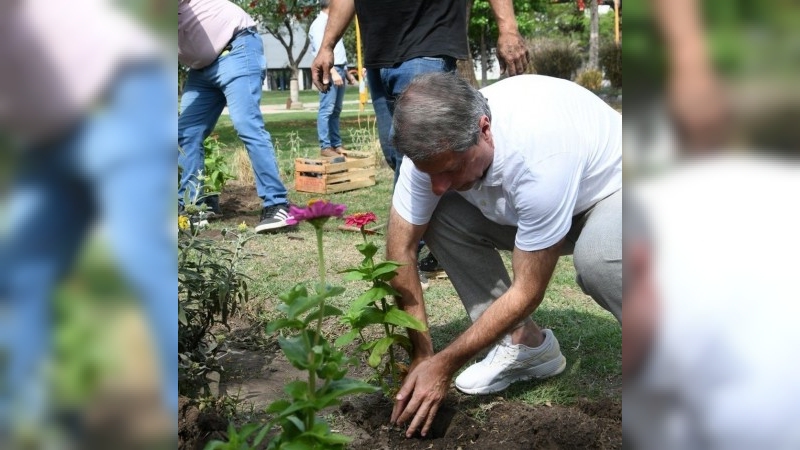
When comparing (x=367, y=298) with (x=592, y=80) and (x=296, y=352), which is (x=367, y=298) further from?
(x=592, y=80)

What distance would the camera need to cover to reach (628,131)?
94 centimetres

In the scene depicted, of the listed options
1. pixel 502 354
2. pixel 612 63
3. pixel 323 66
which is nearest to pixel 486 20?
pixel 612 63

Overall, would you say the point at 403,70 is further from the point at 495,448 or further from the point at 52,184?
the point at 52,184

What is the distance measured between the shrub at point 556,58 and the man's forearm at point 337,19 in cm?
1866

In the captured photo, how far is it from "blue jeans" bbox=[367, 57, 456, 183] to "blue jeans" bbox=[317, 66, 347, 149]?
4.29 m

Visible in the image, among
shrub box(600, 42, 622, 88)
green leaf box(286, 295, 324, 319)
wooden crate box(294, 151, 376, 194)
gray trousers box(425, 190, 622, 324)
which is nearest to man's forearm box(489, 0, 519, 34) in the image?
gray trousers box(425, 190, 622, 324)

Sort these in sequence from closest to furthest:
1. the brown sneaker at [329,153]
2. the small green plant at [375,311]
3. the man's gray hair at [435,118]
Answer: the man's gray hair at [435,118], the small green plant at [375,311], the brown sneaker at [329,153]

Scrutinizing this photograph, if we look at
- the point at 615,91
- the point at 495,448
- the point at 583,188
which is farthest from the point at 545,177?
the point at 615,91

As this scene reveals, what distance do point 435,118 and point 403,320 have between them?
2.07 ft

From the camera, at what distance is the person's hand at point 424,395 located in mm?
2539

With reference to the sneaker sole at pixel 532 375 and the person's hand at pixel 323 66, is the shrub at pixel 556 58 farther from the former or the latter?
the sneaker sole at pixel 532 375

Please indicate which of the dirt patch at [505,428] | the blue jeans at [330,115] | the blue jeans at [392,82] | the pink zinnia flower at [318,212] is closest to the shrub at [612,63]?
the blue jeans at [330,115]

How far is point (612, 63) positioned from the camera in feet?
72.0

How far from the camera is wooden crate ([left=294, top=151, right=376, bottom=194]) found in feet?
23.6
